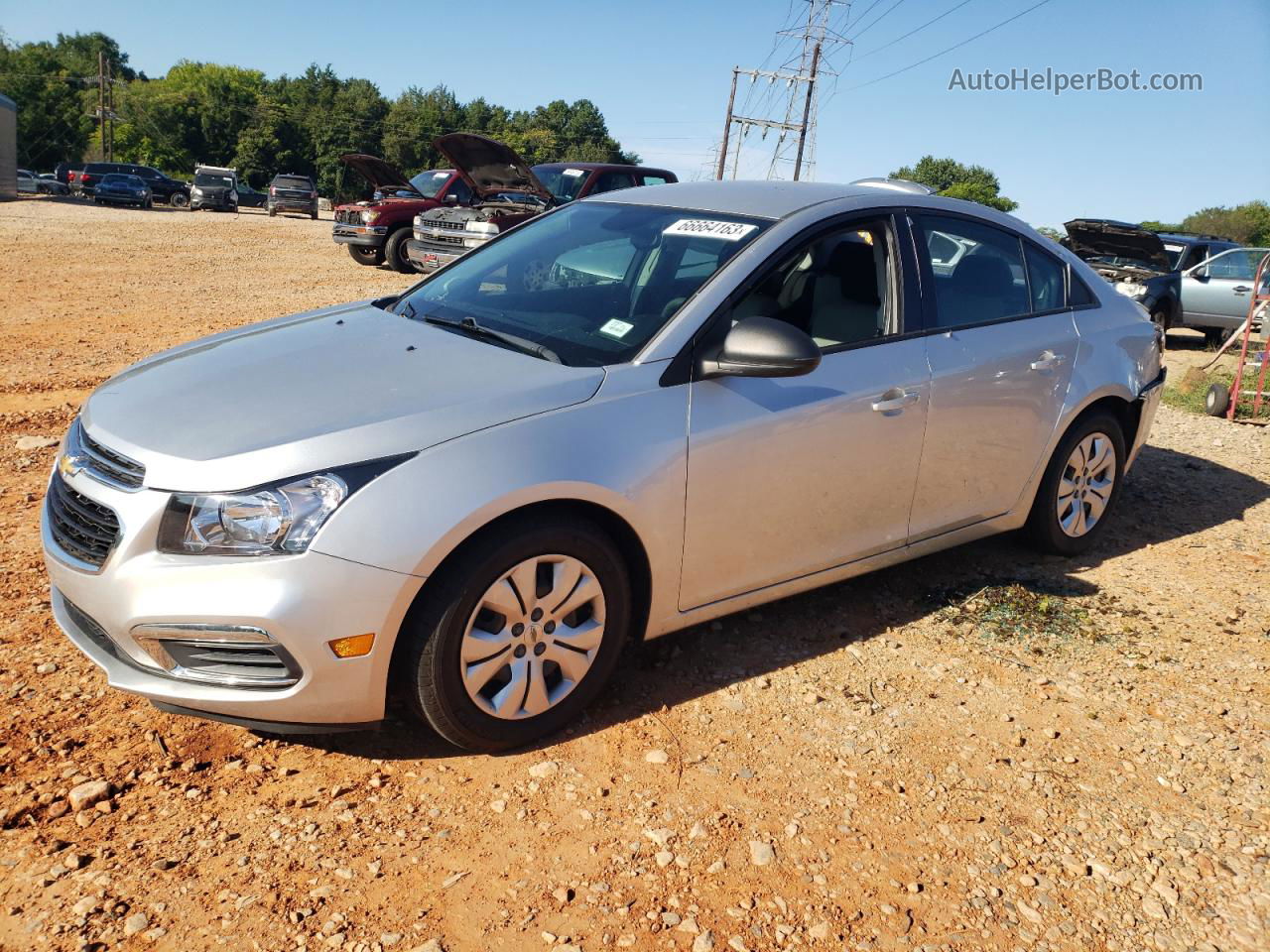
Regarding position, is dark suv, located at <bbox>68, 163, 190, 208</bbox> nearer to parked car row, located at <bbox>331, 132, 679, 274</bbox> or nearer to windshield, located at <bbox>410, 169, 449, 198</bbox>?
windshield, located at <bbox>410, 169, 449, 198</bbox>

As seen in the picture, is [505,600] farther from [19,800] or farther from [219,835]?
[19,800]

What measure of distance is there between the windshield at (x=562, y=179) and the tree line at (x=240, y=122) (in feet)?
197

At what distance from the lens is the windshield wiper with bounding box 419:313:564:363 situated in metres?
3.28

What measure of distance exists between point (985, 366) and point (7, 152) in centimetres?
4083

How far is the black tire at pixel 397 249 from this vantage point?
58.2 feet

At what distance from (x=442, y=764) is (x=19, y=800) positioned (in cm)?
113

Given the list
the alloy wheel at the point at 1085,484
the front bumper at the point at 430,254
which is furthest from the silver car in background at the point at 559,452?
the front bumper at the point at 430,254

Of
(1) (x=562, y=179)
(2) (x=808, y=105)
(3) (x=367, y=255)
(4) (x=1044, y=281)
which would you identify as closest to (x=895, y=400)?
(4) (x=1044, y=281)

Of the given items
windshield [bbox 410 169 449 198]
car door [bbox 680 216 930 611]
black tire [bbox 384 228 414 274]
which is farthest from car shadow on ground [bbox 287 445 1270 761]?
windshield [bbox 410 169 449 198]

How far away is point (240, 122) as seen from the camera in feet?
266

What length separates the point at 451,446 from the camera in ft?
9.11

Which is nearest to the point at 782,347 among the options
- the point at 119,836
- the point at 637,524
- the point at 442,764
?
the point at 637,524

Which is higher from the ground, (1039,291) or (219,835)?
(1039,291)

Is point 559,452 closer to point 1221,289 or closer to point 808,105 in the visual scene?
point 1221,289
